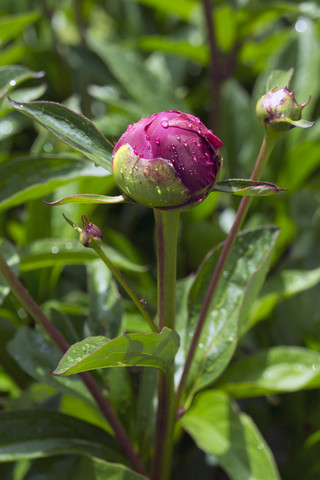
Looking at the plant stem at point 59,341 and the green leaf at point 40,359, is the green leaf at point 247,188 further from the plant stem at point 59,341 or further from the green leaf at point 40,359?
the green leaf at point 40,359

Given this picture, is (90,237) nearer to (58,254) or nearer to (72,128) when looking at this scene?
(72,128)

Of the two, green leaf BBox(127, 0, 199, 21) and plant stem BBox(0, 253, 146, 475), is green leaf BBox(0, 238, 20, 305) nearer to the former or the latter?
plant stem BBox(0, 253, 146, 475)

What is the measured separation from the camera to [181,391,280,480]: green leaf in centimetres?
66

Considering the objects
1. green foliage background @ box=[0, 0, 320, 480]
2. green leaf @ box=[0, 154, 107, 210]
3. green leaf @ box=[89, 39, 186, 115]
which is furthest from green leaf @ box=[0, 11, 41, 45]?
green leaf @ box=[0, 154, 107, 210]

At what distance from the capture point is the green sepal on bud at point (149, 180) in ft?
1.42

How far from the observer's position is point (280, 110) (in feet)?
1.60

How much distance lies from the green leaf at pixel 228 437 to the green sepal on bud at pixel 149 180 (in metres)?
0.33

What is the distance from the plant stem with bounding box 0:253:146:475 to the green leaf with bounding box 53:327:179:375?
83 millimetres

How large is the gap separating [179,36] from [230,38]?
23cm

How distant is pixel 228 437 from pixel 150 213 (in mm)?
556

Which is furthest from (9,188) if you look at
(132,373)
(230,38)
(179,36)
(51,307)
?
(179,36)

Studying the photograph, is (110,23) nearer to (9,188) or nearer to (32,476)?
(9,188)

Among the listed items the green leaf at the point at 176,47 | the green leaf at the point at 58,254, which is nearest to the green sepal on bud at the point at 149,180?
the green leaf at the point at 58,254

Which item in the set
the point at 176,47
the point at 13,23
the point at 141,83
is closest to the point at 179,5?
the point at 176,47
